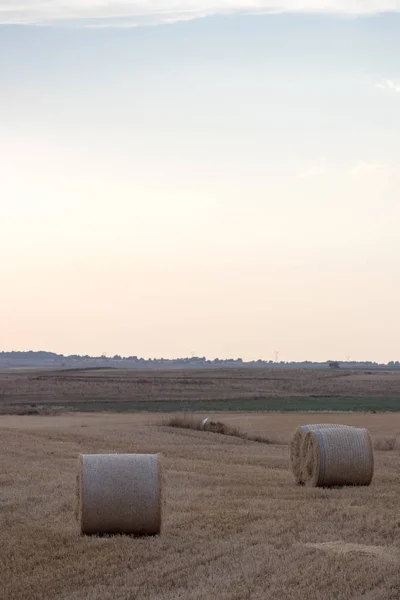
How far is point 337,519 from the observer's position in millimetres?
15328

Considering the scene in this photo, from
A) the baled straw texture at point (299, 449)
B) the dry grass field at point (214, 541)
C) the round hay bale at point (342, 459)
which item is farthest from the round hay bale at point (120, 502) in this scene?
the baled straw texture at point (299, 449)

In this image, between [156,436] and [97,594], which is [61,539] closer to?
[97,594]

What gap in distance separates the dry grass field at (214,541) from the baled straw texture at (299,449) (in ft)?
1.31

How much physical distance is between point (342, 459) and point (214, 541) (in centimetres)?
617

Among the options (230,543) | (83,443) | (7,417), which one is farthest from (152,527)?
(7,417)

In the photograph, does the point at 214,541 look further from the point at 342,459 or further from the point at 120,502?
the point at 342,459

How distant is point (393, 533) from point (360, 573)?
2.75m

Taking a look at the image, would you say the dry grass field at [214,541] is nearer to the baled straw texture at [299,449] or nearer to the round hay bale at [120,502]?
the round hay bale at [120,502]

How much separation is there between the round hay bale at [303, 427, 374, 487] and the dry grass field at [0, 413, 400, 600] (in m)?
0.35

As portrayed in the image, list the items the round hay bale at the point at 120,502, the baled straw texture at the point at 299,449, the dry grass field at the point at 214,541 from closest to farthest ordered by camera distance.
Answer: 1. the dry grass field at the point at 214,541
2. the round hay bale at the point at 120,502
3. the baled straw texture at the point at 299,449

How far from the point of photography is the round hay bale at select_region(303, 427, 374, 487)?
63.0ft

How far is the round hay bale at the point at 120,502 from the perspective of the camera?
46.0ft

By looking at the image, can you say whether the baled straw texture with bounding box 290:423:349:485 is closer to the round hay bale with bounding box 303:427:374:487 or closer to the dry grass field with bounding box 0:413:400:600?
the dry grass field with bounding box 0:413:400:600

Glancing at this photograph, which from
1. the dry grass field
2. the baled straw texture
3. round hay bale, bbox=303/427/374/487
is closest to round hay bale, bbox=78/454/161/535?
the dry grass field
